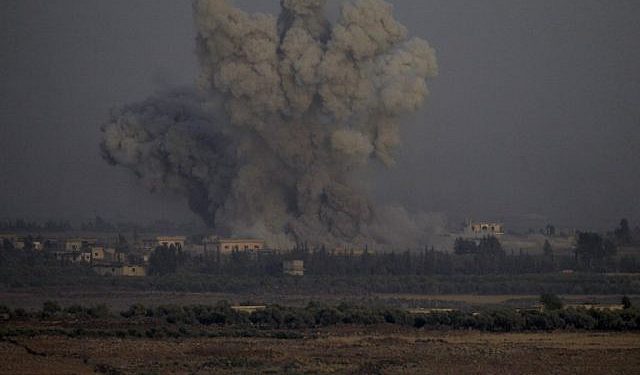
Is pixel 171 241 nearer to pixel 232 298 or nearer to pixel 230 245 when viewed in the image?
pixel 230 245

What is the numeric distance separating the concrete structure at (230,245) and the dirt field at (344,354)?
35.8 metres

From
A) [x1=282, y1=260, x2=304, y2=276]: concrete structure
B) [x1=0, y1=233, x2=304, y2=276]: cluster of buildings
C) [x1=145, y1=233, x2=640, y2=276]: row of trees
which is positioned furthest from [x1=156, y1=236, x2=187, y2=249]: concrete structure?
[x1=282, y1=260, x2=304, y2=276]: concrete structure

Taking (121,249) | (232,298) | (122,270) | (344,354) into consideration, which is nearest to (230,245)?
(122,270)

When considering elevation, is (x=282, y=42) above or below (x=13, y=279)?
above

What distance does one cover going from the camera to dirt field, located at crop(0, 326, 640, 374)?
5169cm

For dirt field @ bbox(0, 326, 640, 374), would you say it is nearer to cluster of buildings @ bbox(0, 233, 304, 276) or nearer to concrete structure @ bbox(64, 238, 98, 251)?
cluster of buildings @ bbox(0, 233, 304, 276)

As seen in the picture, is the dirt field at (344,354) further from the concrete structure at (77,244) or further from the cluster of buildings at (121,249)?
the concrete structure at (77,244)

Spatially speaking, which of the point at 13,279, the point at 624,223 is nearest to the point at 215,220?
the point at 13,279

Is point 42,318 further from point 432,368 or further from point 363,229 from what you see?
point 363,229

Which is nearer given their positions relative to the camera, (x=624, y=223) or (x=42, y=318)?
(x=42, y=318)

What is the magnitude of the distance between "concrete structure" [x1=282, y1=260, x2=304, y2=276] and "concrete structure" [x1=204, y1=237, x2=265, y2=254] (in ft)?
18.3

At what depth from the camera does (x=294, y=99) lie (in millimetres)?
95188

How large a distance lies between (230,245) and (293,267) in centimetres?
836

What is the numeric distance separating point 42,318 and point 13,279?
84.9ft
